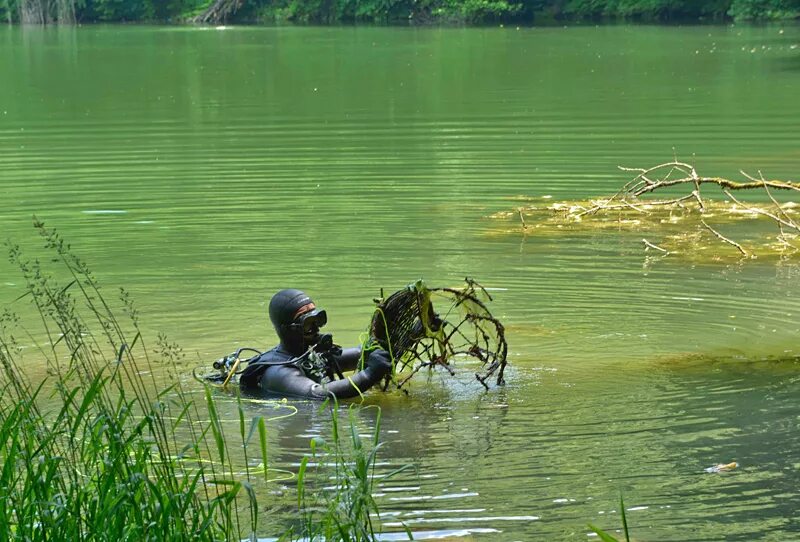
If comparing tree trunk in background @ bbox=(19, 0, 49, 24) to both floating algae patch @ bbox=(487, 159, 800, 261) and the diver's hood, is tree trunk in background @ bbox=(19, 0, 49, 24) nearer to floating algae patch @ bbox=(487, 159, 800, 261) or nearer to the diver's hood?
floating algae patch @ bbox=(487, 159, 800, 261)

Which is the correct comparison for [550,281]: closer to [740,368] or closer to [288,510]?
[740,368]

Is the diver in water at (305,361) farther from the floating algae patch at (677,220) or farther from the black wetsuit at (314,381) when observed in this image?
the floating algae patch at (677,220)

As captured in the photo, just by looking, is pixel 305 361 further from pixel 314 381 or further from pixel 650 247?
pixel 650 247

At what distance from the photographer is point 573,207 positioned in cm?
1352

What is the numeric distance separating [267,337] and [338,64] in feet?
95.6

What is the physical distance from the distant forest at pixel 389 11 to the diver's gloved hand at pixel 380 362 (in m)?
51.1

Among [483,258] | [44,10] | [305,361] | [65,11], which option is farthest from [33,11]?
[305,361]

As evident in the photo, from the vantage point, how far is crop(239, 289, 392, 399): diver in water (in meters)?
7.09

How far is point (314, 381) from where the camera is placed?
747 cm

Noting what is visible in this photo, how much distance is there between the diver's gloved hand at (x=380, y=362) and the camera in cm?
700

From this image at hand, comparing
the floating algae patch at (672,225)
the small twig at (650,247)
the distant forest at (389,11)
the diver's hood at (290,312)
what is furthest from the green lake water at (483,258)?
the distant forest at (389,11)

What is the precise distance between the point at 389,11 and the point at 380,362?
63.0m

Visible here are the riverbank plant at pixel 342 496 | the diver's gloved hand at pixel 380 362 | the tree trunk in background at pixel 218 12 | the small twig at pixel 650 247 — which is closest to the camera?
the riverbank plant at pixel 342 496

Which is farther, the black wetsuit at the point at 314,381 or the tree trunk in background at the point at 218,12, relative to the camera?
the tree trunk in background at the point at 218,12
